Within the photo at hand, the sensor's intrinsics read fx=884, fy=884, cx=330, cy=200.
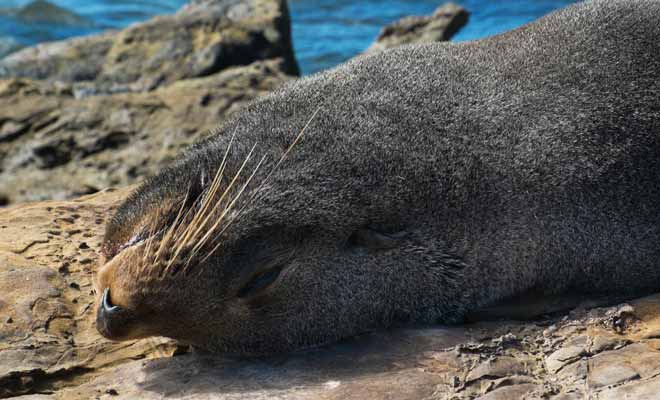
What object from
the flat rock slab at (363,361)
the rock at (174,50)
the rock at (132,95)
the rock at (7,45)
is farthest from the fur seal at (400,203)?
the rock at (7,45)

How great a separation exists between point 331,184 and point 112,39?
25.6 ft

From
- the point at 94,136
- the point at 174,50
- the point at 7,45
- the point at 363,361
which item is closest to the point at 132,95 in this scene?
the point at 94,136

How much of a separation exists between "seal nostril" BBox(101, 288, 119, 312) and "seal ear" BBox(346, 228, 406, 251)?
3.47ft

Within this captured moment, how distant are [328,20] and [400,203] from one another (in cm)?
1380

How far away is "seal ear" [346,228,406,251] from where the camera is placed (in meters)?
3.94

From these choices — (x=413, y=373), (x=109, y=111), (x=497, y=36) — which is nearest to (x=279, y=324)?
(x=413, y=373)

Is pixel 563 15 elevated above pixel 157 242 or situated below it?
above

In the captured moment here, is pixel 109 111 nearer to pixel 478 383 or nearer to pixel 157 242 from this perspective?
pixel 157 242

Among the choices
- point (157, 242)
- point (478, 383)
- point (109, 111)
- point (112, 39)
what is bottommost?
point (478, 383)

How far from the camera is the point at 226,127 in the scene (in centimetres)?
439

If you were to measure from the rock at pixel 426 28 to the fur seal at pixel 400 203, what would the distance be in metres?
6.56

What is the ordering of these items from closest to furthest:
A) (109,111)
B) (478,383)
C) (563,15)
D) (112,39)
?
(478,383) → (563,15) → (109,111) → (112,39)

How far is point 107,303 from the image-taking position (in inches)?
142

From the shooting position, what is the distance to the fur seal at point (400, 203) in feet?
12.2
